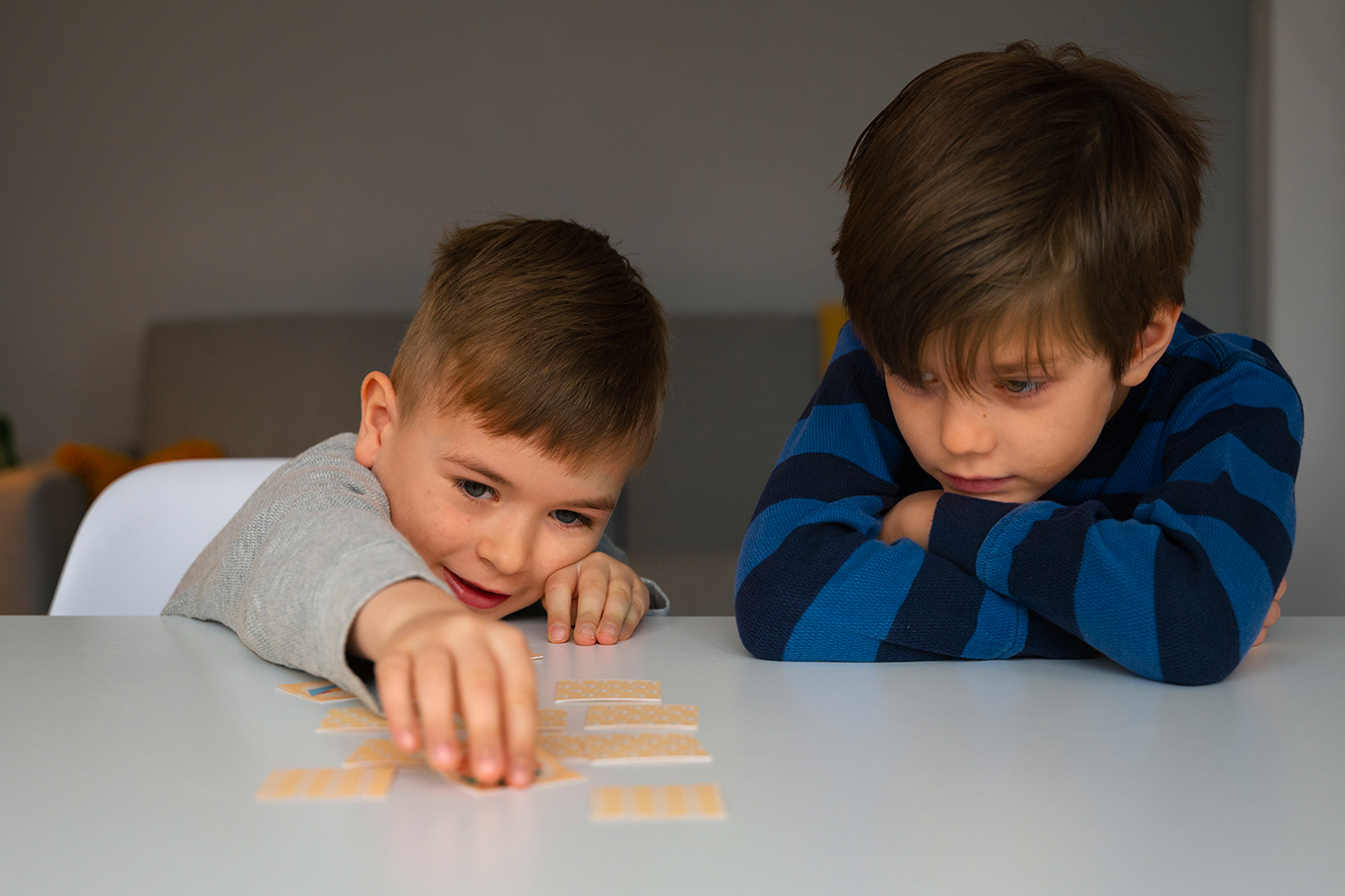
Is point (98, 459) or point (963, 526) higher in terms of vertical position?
point (963, 526)

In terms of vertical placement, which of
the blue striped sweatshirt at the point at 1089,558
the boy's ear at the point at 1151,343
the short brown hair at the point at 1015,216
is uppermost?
the short brown hair at the point at 1015,216

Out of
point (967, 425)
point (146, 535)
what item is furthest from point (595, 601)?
point (146, 535)

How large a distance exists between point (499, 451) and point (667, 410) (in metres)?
2.40

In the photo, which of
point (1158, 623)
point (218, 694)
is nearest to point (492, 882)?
point (218, 694)

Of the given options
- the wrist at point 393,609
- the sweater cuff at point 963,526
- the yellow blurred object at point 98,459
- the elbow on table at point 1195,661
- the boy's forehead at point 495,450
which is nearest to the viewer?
the wrist at point 393,609

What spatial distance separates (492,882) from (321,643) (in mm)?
287

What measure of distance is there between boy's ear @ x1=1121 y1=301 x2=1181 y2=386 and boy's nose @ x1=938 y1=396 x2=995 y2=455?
132mm

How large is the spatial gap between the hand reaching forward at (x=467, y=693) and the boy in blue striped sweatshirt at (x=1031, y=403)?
0.36m

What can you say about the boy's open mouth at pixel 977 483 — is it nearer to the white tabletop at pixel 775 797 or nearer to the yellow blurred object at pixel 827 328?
the white tabletop at pixel 775 797

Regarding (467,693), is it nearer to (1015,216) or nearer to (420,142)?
(1015,216)

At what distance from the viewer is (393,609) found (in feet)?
1.86

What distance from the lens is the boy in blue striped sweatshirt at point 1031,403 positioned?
76 cm

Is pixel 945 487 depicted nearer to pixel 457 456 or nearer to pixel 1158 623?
pixel 1158 623

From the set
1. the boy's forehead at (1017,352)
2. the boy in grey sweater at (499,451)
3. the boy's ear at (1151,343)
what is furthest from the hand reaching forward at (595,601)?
the boy's ear at (1151,343)
